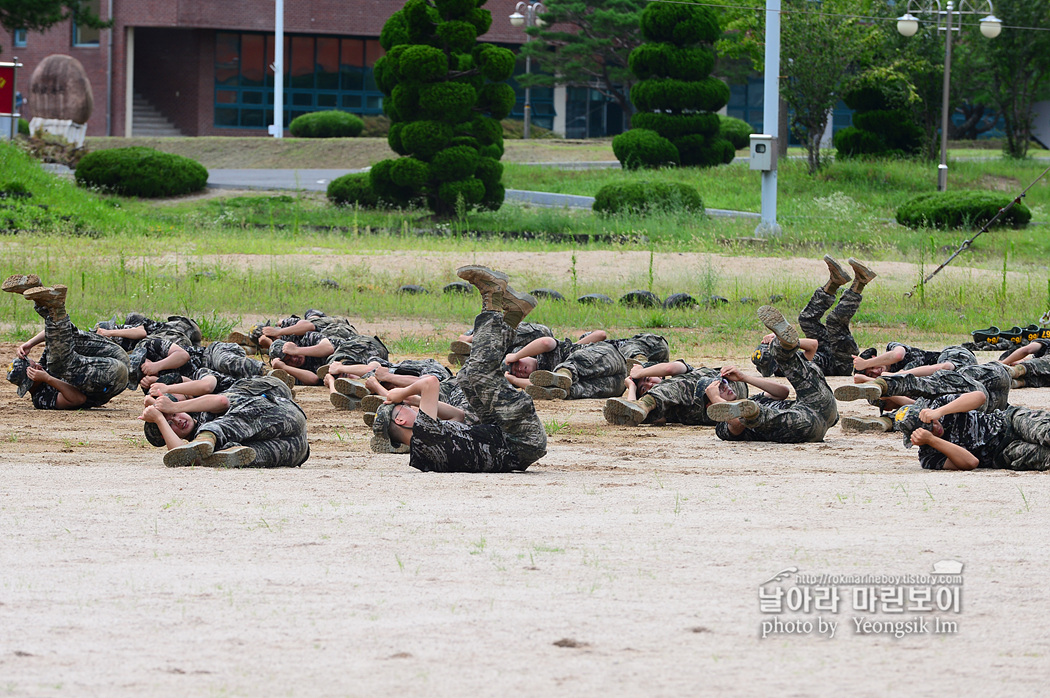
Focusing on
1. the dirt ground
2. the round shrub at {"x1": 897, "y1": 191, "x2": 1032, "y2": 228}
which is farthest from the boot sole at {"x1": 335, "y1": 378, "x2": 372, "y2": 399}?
the round shrub at {"x1": 897, "y1": 191, "x2": 1032, "y2": 228}

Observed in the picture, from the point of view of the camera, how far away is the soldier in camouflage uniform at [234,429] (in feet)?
25.1

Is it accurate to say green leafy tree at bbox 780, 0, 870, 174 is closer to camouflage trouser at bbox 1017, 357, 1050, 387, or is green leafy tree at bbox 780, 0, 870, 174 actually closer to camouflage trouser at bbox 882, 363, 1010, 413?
camouflage trouser at bbox 1017, 357, 1050, 387

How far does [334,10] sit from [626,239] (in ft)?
115

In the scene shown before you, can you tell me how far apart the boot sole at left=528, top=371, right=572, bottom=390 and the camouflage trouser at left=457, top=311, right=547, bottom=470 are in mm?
3539

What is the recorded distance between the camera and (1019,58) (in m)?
40.8

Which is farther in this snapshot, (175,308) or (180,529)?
(175,308)

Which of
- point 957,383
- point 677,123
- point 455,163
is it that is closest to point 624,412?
point 957,383

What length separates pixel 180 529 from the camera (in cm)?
579

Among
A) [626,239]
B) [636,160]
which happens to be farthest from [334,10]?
[626,239]

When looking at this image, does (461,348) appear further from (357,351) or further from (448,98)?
(448,98)

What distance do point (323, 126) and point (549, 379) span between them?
131 ft

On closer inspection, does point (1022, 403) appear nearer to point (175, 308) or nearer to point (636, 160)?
point (175, 308)

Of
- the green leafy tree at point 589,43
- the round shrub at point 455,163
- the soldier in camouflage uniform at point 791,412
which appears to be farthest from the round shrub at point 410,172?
the green leafy tree at point 589,43

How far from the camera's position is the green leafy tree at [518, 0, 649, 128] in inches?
2023
